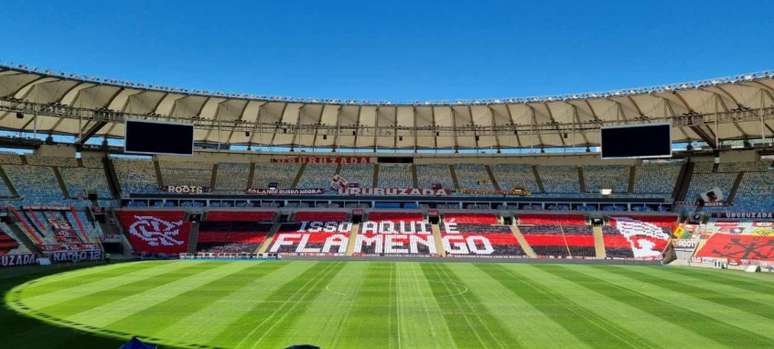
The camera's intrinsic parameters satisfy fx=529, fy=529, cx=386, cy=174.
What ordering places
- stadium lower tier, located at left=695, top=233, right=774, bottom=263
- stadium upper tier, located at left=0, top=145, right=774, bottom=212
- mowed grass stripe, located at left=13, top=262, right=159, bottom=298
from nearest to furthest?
mowed grass stripe, located at left=13, top=262, right=159, bottom=298, stadium lower tier, located at left=695, top=233, right=774, bottom=263, stadium upper tier, located at left=0, top=145, right=774, bottom=212

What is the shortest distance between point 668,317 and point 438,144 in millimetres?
42155

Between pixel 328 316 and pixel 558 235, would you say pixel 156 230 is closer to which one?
pixel 328 316

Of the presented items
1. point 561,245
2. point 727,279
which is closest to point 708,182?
point 561,245

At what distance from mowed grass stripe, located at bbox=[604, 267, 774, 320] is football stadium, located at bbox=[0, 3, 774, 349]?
0.22 metres

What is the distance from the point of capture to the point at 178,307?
71.5ft

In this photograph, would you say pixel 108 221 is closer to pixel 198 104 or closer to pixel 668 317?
pixel 198 104

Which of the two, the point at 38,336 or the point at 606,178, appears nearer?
the point at 38,336

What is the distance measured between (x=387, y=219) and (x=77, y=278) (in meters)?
29.1

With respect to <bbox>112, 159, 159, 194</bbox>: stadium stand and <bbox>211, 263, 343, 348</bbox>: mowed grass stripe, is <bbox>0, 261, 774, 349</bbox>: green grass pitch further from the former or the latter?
<bbox>112, 159, 159, 194</bbox>: stadium stand

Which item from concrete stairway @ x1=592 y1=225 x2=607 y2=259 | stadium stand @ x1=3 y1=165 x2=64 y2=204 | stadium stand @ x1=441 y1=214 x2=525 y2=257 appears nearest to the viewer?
concrete stairway @ x1=592 y1=225 x2=607 y2=259

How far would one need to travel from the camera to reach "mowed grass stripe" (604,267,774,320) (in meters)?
22.5

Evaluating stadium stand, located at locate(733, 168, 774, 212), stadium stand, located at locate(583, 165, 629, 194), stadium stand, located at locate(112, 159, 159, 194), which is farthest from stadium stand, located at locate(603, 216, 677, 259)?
stadium stand, located at locate(112, 159, 159, 194)

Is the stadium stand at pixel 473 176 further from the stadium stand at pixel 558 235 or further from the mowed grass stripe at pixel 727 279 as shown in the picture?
the mowed grass stripe at pixel 727 279

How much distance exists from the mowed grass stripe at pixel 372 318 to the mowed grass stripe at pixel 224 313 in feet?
12.4
